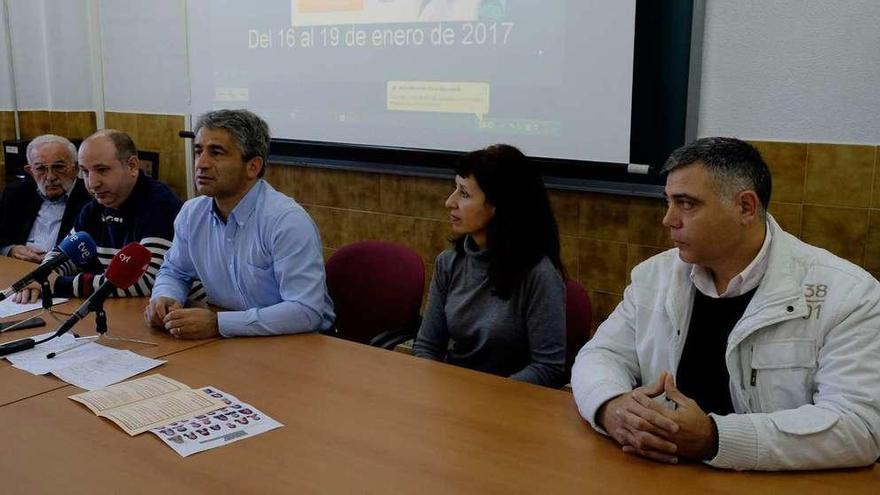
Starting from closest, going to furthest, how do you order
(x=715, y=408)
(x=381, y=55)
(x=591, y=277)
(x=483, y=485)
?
(x=483, y=485), (x=715, y=408), (x=591, y=277), (x=381, y=55)

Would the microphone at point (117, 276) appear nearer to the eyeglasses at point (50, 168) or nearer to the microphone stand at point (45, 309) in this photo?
the microphone stand at point (45, 309)

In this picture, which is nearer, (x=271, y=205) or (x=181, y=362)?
(x=181, y=362)

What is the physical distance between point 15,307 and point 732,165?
2397 millimetres

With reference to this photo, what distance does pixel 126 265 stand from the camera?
91.6 inches

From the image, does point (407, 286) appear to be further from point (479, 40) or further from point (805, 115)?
point (805, 115)

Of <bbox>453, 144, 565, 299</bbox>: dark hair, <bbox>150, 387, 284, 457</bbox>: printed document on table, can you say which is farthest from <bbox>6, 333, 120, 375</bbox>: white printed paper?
<bbox>453, 144, 565, 299</bbox>: dark hair

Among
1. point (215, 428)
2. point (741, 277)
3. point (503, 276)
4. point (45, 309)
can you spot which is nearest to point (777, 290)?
point (741, 277)

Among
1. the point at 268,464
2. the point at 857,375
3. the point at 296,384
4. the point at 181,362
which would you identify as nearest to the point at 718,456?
the point at 857,375

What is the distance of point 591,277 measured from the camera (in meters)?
3.49

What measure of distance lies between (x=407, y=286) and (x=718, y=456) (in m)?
1.63

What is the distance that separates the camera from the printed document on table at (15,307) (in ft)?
8.75

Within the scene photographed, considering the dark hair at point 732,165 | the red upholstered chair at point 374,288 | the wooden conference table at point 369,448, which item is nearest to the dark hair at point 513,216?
the wooden conference table at point 369,448

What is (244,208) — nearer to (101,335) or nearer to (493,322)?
(101,335)

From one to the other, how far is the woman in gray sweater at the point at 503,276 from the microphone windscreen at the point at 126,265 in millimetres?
917
